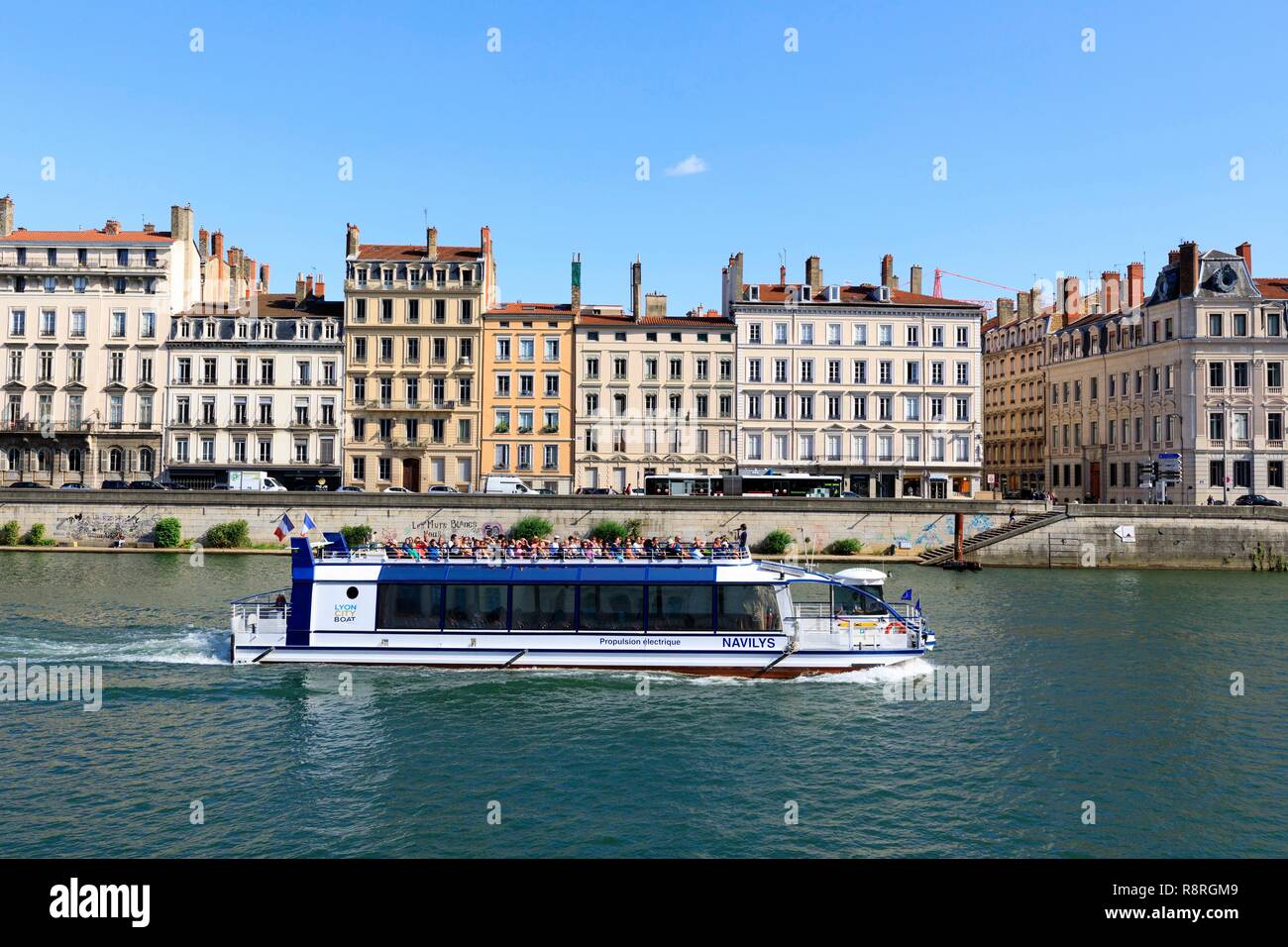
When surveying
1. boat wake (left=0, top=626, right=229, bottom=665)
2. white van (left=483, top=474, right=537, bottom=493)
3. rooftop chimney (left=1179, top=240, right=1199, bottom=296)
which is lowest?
boat wake (left=0, top=626, right=229, bottom=665)

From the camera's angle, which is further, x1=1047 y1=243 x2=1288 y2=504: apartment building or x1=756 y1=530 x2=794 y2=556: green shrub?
x1=1047 y1=243 x2=1288 y2=504: apartment building

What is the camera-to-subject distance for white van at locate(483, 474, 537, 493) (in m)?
65.7

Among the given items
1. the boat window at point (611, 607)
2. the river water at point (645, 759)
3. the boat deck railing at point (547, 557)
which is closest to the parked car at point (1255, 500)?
the river water at point (645, 759)

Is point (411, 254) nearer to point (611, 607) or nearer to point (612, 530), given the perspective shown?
point (612, 530)

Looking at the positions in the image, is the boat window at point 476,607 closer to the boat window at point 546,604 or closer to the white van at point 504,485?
the boat window at point 546,604

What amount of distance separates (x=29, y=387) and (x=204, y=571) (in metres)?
32.1

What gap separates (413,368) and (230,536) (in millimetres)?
17935

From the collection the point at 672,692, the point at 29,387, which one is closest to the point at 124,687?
the point at 672,692

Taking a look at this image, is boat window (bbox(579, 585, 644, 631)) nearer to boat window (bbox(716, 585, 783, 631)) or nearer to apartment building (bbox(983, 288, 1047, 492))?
boat window (bbox(716, 585, 783, 631))

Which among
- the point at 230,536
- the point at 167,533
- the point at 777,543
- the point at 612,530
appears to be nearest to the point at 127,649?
the point at 230,536

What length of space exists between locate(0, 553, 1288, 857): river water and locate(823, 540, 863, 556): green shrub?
2691 centimetres

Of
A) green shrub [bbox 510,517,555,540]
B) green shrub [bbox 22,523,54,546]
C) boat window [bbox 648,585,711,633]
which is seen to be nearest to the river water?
boat window [bbox 648,585,711,633]

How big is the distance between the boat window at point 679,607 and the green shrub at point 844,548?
33683 millimetres

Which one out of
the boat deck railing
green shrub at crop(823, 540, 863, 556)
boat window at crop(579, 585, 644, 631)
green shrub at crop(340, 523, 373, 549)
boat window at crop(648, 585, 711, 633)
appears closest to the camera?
boat window at crop(648, 585, 711, 633)
